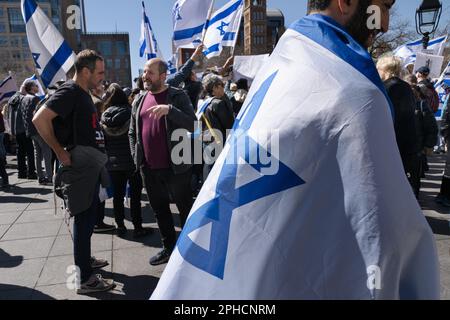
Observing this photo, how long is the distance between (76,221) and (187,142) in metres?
1.27

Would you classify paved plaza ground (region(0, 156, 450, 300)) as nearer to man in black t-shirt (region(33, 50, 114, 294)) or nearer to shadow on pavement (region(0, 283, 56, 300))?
shadow on pavement (region(0, 283, 56, 300))

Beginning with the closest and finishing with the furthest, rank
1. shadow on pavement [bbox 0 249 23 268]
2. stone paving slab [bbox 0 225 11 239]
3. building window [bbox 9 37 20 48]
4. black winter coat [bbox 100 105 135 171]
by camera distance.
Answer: shadow on pavement [bbox 0 249 23 268], black winter coat [bbox 100 105 135 171], stone paving slab [bbox 0 225 11 239], building window [bbox 9 37 20 48]

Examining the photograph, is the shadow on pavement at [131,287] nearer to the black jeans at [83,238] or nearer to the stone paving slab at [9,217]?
the black jeans at [83,238]


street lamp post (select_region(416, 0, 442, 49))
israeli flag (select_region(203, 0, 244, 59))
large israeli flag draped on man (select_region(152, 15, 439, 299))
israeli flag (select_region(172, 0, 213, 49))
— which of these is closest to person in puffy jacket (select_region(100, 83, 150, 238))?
israeli flag (select_region(172, 0, 213, 49))

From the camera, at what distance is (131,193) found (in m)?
4.74

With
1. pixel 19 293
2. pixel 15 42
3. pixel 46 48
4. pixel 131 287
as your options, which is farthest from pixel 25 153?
pixel 15 42

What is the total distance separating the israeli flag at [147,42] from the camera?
24.0 feet

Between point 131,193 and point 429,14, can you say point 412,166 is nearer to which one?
point 131,193

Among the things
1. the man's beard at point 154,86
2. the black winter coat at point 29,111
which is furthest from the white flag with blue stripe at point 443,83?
the black winter coat at point 29,111

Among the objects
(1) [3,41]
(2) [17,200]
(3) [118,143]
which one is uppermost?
(1) [3,41]

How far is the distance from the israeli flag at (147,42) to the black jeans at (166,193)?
4121mm

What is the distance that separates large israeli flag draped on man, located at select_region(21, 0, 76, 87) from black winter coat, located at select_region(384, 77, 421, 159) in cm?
425

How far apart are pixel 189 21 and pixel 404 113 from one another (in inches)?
152

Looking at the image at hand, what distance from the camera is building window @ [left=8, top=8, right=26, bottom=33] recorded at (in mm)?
94312
